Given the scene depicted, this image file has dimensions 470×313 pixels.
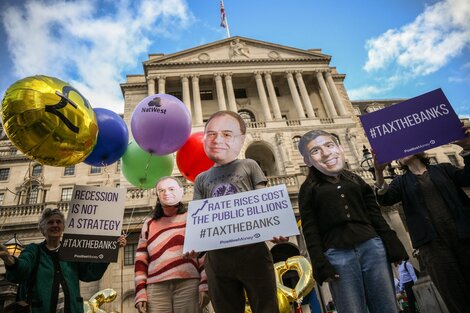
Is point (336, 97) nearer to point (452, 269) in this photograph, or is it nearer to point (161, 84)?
point (161, 84)

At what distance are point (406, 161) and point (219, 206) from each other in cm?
262

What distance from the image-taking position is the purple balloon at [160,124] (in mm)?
4914

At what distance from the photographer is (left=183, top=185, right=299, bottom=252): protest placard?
2.73 metres

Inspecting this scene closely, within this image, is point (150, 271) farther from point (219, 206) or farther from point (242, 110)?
point (242, 110)

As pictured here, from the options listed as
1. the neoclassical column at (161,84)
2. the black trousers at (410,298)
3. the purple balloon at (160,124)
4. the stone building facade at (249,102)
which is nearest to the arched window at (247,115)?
the stone building facade at (249,102)

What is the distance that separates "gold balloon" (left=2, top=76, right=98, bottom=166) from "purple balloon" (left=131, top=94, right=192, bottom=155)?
967mm

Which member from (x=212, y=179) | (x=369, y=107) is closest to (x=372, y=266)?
(x=212, y=179)

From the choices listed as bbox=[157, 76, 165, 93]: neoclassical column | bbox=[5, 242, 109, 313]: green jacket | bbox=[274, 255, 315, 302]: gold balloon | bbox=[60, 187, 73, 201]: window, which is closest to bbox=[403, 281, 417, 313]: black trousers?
bbox=[274, 255, 315, 302]: gold balloon

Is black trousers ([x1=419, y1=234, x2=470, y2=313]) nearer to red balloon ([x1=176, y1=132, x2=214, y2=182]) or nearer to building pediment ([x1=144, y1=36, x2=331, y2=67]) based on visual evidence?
red balloon ([x1=176, y1=132, x2=214, y2=182])

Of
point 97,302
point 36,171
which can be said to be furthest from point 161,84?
point 97,302

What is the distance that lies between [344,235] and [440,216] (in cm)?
131

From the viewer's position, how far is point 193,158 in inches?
211

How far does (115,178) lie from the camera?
2712cm

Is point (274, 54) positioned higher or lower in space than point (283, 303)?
higher
